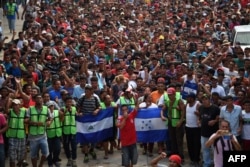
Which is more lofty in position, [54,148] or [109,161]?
[54,148]

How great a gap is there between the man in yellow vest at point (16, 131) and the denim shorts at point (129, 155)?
2.01 metres

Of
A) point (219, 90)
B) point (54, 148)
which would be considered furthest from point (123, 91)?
point (54, 148)

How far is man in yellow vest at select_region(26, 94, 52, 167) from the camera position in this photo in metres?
12.0

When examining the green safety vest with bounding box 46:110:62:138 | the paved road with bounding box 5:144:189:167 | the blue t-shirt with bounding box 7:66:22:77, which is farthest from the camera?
the blue t-shirt with bounding box 7:66:22:77

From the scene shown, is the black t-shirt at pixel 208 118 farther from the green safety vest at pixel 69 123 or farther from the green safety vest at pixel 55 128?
the green safety vest at pixel 55 128

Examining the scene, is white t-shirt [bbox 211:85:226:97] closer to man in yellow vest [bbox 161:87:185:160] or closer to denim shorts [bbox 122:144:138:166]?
man in yellow vest [bbox 161:87:185:160]

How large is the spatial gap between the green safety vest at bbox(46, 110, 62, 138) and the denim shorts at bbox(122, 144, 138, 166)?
141cm

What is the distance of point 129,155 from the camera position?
12055 millimetres

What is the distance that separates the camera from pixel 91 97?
43.4 feet

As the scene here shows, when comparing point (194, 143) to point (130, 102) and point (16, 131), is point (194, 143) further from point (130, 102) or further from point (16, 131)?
point (16, 131)

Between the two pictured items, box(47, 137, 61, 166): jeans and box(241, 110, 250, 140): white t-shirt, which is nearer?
box(241, 110, 250, 140): white t-shirt

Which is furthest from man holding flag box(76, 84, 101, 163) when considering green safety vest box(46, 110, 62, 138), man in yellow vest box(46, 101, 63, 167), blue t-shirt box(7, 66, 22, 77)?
blue t-shirt box(7, 66, 22, 77)

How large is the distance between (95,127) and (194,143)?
228 centimetres

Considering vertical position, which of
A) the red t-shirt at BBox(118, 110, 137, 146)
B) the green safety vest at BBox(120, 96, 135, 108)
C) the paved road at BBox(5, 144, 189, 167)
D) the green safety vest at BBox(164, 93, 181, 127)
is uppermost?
the green safety vest at BBox(120, 96, 135, 108)
